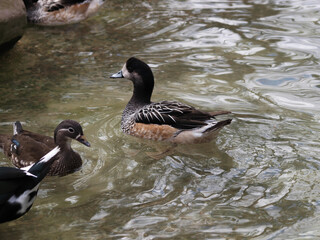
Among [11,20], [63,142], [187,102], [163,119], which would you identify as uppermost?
[11,20]

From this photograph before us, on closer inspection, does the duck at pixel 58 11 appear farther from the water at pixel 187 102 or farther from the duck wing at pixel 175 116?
the duck wing at pixel 175 116

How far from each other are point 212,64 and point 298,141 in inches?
124

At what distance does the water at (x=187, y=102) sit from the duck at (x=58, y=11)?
0.26 meters

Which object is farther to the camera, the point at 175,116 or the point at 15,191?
the point at 175,116

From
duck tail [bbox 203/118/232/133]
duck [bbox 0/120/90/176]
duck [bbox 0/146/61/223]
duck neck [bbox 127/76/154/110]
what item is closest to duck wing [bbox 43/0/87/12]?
duck neck [bbox 127/76/154/110]

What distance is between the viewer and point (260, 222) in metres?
6.02

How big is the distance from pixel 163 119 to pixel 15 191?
2845 mm

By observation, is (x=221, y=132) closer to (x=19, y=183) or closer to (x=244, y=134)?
(x=244, y=134)

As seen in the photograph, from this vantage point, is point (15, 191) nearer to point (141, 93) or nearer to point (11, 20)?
point (141, 93)

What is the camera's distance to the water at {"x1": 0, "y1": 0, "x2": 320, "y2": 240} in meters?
6.15

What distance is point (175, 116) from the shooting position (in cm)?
825

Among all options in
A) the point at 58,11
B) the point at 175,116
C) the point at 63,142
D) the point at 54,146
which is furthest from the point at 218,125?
the point at 58,11

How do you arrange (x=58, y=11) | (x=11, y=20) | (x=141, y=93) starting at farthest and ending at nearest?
(x=58, y=11), (x=11, y=20), (x=141, y=93)

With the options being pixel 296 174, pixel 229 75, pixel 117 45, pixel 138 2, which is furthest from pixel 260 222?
pixel 138 2
